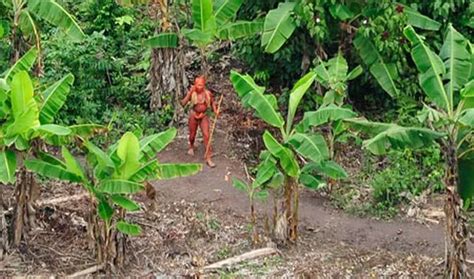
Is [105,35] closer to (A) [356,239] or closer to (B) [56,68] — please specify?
(B) [56,68]

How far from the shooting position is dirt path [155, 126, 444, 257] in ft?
38.3

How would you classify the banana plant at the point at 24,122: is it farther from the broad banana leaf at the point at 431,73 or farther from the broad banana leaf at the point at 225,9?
the broad banana leaf at the point at 431,73

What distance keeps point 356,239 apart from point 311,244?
2.14 feet

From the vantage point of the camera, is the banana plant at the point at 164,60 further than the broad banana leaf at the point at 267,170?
Yes

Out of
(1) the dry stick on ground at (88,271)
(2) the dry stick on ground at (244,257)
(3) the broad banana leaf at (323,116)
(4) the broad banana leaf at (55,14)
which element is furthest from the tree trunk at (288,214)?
(4) the broad banana leaf at (55,14)

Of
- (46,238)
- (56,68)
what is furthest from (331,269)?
(56,68)

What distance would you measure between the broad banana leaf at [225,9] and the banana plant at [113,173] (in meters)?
3.40

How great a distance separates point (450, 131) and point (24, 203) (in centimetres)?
532

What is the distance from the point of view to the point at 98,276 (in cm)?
1066

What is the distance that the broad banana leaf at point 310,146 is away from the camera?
10.6 m

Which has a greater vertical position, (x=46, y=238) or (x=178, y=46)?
(x=178, y=46)

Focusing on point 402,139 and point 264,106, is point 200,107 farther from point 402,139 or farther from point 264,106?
point 402,139

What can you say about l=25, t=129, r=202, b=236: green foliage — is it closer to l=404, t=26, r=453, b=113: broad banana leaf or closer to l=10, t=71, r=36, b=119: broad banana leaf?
l=10, t=71, r=36, b=119: broad banana leaf

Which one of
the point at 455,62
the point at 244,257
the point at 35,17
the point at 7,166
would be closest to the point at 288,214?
the point at 244,257
